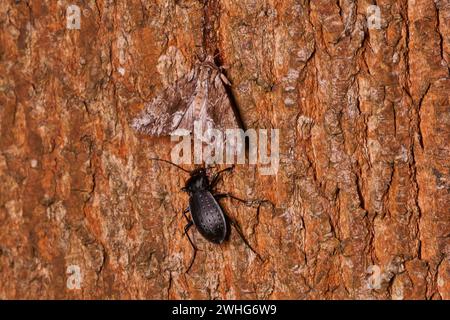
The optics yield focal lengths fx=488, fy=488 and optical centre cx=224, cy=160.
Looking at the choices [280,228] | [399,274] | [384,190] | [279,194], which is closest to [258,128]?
[279,194]

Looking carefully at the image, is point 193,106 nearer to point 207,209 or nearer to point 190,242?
point 207,209

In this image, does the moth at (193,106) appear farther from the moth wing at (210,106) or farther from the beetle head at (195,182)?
the beetle head at (195,182)

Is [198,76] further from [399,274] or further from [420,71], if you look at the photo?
[399,274]
